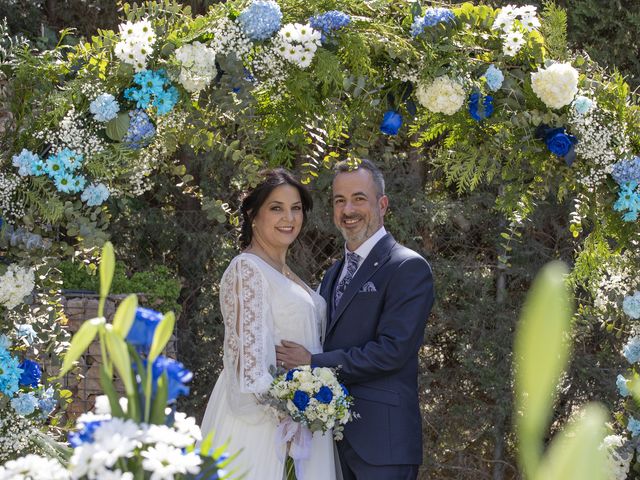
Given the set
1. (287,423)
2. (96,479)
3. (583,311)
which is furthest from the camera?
(583,311)

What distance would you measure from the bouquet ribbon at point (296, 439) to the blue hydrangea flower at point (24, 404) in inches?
34.1

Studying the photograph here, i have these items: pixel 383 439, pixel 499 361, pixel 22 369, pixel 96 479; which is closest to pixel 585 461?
pixel 96 479

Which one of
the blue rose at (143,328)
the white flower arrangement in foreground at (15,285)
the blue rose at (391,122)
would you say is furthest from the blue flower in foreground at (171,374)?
the blue rose at (391,122)

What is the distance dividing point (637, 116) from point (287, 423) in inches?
67.5

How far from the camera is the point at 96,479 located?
103cm

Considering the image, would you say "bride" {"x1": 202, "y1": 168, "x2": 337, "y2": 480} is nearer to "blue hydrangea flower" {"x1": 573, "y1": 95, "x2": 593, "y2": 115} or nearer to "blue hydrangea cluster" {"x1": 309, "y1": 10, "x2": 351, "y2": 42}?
"blue hydrangea cluster" {"x1": 309, "y1": 10, "x2": 351, "y2": 42}

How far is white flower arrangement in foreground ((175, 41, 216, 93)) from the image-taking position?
301cm

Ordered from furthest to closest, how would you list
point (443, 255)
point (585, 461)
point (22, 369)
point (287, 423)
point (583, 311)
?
point (443, 255) → point (583, 311) → point (287, 423) → point (22, 369) → point (585, 461)

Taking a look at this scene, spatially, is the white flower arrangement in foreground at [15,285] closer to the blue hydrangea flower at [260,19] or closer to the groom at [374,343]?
the groom at [374,343]

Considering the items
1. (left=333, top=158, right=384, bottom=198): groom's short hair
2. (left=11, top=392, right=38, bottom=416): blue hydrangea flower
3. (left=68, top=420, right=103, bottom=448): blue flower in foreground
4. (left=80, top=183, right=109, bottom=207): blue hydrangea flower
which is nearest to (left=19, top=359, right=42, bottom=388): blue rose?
(left=11, top=392, right=38, bottom=416): blue hydrangea flower

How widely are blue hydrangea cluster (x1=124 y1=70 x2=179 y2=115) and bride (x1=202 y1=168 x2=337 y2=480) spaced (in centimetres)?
54

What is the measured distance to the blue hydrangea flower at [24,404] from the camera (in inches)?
112

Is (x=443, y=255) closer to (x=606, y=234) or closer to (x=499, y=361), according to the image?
(x=499, y=361)

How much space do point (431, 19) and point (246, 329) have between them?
4.21 ft
